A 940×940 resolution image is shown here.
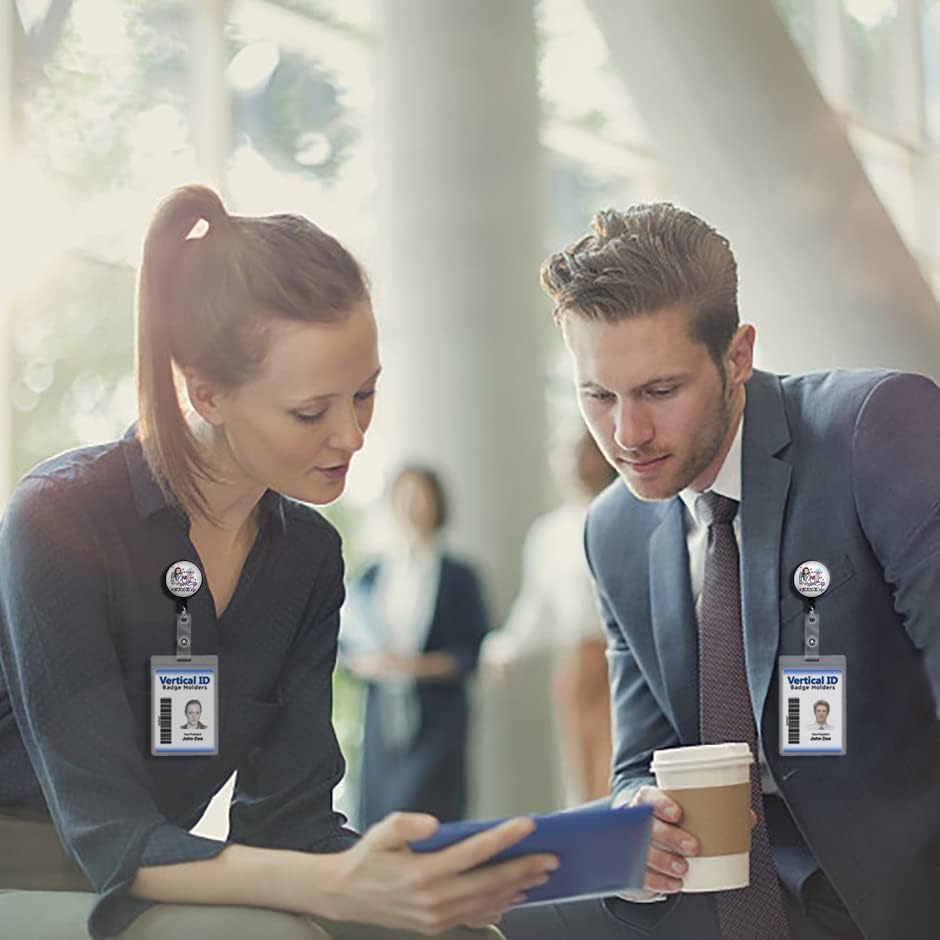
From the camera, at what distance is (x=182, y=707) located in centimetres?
153

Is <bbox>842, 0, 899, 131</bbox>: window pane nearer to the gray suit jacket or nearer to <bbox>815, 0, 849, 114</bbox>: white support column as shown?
<bbox>815, 0, 849, 114</bbox>: white support column

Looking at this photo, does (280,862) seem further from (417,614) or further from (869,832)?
(417,614)

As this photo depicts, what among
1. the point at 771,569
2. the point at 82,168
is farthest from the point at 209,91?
the point at 771,569

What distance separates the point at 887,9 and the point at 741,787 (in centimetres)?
94

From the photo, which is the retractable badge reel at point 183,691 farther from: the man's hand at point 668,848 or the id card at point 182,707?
the man's hand at point 668,848

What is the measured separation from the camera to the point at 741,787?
4.97ft

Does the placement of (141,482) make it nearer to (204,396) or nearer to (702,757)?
(204,396)

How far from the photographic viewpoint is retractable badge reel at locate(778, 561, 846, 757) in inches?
61.9

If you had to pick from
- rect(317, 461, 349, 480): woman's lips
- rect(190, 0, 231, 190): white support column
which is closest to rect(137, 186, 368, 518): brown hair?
rect(317, 461, 349, 480): woman's lips

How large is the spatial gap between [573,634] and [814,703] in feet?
6.69

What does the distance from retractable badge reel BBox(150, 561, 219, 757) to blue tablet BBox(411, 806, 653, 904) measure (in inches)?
13.5

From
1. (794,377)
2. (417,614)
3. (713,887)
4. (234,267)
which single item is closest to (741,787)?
(713,887)

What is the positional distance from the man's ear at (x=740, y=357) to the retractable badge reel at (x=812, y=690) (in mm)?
193

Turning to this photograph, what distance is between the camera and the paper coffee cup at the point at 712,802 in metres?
1.50
